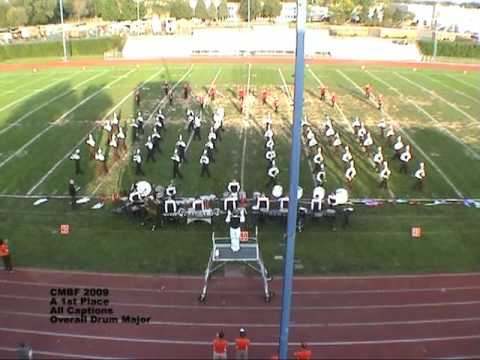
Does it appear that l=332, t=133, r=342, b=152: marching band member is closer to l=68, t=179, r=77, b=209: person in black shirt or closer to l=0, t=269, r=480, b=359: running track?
l=0, t=269, r=480, b=359: running track

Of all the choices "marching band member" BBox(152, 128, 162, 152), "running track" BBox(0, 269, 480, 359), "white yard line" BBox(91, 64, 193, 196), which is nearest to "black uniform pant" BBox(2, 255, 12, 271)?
"running track" BBox(0, 269, 480, 359)

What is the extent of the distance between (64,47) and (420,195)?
1359 inches

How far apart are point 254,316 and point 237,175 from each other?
7314 mm

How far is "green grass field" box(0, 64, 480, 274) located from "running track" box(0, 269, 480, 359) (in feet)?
2.15

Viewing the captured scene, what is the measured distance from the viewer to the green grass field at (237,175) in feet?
38.7

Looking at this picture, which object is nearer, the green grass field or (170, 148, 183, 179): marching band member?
the green grass field

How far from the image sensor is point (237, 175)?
16.4 m

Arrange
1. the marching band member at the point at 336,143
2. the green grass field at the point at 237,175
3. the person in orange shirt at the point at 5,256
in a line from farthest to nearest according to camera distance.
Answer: the marching band member at the point at 336,143 → the green grass field at the point at 237,175 → the person in orange shirt at the point at 5,256

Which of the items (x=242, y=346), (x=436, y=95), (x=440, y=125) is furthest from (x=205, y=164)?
(x=436, y=95)

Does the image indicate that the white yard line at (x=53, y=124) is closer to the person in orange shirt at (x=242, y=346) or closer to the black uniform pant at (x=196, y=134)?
the black uniform pant at (x=196, y=134)

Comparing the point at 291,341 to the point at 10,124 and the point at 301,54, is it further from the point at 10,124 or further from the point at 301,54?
the point at 10,124

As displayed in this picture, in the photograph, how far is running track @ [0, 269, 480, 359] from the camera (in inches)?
343

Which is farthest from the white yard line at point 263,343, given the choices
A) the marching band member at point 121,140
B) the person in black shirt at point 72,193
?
the marching band member at point 121,140

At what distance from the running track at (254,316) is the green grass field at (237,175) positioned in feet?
2.15
